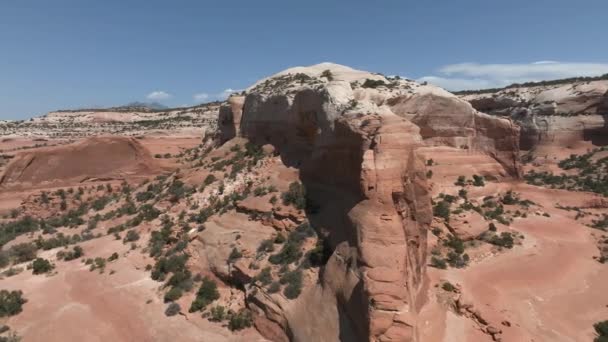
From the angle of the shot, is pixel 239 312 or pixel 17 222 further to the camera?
pixel 17 222

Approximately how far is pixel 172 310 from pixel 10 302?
628 cm

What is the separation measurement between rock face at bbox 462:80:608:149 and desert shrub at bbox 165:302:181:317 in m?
48.3

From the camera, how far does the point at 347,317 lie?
1055 cm

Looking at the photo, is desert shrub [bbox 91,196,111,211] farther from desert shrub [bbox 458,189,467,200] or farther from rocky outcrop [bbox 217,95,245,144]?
desert shrub [bbox 458,189,467,200]

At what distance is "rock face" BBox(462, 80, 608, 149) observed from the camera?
44.8 meters

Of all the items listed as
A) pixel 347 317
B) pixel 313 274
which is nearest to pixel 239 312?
pixel 313 274

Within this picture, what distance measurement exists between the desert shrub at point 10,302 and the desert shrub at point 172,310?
18.5ft

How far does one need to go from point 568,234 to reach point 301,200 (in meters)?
15.7

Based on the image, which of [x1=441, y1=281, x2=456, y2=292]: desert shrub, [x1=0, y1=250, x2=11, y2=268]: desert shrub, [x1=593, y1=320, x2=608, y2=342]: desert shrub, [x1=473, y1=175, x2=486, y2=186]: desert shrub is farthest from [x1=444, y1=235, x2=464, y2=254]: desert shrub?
[x1=0, y1=250, x2=11, y2=268]: desert shrub

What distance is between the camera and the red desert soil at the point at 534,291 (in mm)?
12156

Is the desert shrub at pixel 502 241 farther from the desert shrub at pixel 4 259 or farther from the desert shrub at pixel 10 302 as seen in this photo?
the desert shrub at pixel 4 259

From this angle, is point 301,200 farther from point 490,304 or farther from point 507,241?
point 507,241

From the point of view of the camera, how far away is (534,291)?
15.1m

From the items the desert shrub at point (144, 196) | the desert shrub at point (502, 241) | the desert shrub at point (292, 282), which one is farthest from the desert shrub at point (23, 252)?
the desert shrub at point (502, 241)
